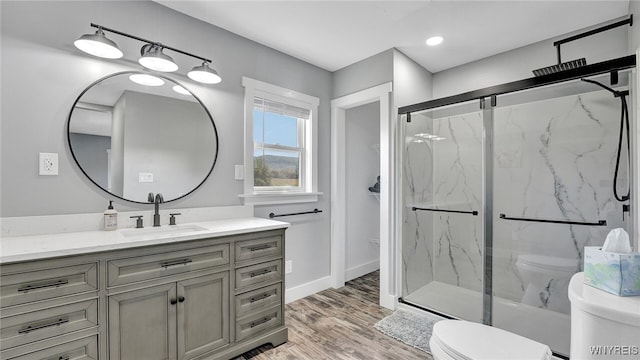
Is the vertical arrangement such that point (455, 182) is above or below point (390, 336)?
above

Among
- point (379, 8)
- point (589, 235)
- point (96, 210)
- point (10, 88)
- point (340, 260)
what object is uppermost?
point (379, 8)

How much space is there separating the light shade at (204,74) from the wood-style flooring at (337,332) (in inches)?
80.7

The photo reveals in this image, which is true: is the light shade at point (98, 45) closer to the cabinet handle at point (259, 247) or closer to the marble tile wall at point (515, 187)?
the cabinet handle at point (259, 247)

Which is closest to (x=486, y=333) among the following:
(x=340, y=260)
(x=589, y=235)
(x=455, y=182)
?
(x=589, y=235)

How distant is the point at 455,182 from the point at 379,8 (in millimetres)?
1782

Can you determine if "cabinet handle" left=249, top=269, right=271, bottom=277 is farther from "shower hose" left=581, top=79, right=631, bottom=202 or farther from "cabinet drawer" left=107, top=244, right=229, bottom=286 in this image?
"shower hose" left=581, top=79, right=631, bottom=202

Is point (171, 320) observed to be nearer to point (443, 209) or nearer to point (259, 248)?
point (259, 248)

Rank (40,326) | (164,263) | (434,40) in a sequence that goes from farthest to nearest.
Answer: (434,40) → (164,263) → (40,326)

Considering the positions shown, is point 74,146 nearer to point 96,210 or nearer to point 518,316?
point 96,210

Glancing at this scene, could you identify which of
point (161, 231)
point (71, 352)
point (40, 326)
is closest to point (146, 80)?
point (161, 231)

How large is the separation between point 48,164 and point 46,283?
0.76 metres

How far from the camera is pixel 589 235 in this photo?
82.9 inches

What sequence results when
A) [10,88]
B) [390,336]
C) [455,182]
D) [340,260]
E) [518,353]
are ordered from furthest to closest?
[340,260] → [455,182] → [390,336] → [10,88] → [518,353]

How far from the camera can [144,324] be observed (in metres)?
1.49
